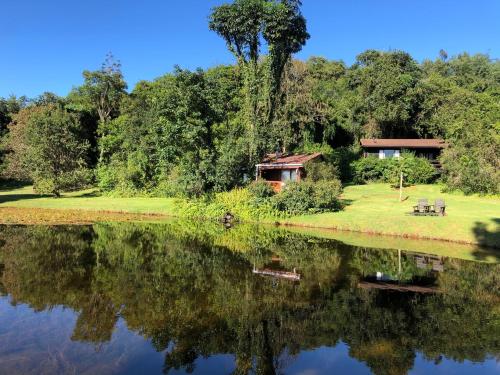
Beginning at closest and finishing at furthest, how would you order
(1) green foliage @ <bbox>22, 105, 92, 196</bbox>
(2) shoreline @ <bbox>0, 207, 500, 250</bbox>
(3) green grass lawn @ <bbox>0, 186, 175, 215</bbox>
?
(2) shoreline @ <bbox>0, 207, 500, 250</bbox> < (3) green grass lawn @ <bbox>0, 186, 175, 215</bbox> < (1) green foliage @ <bbox>22, 105, 92, 196</bbox>

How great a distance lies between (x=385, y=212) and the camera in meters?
26.2

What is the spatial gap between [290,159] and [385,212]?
12.9 m

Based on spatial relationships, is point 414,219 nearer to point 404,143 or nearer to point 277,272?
point 277,272

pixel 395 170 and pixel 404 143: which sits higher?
pixel 404 143

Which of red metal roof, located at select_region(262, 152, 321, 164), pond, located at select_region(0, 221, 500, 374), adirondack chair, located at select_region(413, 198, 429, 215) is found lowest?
pond, located at select_region(0, 221, 500, 374)

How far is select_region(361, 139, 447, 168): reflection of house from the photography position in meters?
46.8

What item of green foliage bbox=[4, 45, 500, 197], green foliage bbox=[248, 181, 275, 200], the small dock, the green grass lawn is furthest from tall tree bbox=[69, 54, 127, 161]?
the small dock

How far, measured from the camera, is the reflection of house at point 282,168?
3566 cm

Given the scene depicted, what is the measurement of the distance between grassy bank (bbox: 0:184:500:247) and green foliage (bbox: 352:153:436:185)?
5.74 ft

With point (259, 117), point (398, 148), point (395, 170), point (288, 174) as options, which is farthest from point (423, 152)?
point (259, 117)

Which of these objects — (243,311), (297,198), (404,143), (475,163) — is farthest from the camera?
(404,143)

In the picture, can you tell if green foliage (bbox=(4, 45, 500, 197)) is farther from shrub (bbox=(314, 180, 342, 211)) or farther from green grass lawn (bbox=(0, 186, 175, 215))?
shrub (bbox=(314, 180, 342, 211))

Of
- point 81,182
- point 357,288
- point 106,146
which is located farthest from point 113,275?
point 106,146

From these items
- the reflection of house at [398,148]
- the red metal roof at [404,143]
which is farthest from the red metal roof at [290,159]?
the reflection of house at [398,148]
